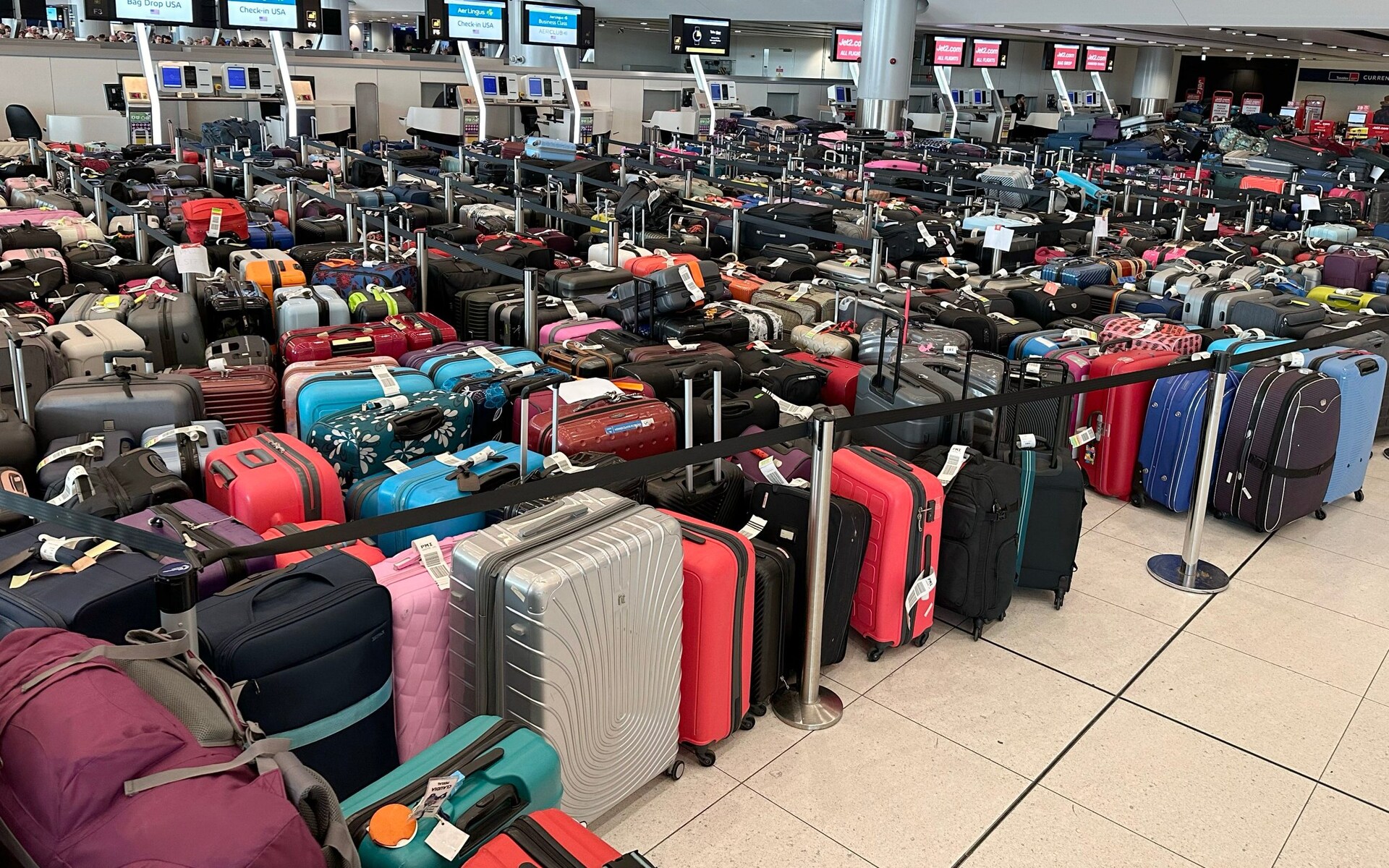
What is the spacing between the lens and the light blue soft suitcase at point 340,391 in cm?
421

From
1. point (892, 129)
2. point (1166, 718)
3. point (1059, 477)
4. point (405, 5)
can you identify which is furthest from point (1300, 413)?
point (405, 5)

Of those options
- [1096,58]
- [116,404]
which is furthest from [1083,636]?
[1096,58]

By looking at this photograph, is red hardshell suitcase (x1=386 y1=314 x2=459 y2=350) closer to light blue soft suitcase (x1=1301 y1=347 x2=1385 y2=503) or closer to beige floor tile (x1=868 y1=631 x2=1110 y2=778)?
beige floor tile (x1=868 y1=631 x2=1110 y2=778)

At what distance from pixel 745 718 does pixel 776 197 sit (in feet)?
27.0

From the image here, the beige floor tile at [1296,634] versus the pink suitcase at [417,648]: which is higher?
the pink suitcase at [417,648]

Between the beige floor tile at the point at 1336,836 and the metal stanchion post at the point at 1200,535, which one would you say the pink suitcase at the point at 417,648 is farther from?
the metal stanchion post at the point at 1200,535

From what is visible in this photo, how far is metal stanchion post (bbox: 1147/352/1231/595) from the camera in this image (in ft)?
14.0

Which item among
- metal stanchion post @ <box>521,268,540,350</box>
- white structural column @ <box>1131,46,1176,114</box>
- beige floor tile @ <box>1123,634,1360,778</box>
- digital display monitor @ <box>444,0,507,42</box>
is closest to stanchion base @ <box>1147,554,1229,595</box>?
beige floor tile @ <box>1123,634,1360,778</box>

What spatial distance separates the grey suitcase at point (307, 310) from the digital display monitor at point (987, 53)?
19.3m

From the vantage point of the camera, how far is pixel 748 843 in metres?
2.86

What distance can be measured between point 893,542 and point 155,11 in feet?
39.6

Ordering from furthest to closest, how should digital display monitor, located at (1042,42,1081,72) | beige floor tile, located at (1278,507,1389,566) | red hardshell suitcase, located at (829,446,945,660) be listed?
digital display monitor, located at (1042,42,1081,72), beige floor tile, located at (1278,507,1389,566), red hardshell suitcase, located at (829,446,945,660)

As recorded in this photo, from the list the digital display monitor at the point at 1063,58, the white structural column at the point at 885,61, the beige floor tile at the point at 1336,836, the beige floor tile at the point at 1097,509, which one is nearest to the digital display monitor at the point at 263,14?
the white structural column at the point at 885,61

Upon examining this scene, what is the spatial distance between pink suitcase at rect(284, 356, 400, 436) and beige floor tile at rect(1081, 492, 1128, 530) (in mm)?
3184
